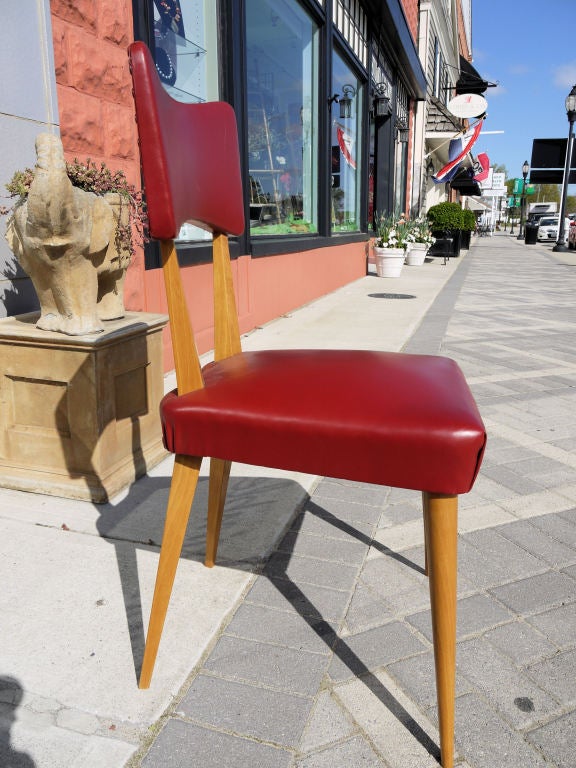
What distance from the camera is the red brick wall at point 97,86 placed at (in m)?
2.95

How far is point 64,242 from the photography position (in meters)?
2.14

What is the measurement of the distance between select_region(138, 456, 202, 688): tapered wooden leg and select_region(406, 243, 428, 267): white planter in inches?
508

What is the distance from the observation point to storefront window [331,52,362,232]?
343 inches

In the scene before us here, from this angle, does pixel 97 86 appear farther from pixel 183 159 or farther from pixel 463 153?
pixel 463 153

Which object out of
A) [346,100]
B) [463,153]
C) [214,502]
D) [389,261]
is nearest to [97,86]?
[214,502]

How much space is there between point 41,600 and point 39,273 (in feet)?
3.79

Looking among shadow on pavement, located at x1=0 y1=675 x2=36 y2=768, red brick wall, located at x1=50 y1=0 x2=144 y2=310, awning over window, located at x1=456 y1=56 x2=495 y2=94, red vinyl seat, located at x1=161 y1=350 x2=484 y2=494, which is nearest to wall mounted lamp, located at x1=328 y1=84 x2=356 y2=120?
red brick wall, located at x1=50 y1=0 x2=144 y2=310

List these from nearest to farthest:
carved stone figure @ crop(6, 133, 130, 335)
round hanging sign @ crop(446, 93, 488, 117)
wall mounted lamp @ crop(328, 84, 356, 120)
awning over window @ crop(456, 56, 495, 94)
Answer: carved stone figure @ crop(6, 133, 130, 335) < wall mounted lamp @ crop(328, 84, 356, 120) < round hanging sign @ crop(446, 93, 488, 117) < awning over window @ crop(456, 56, 495, 94)

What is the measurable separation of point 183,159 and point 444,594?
3.51ft

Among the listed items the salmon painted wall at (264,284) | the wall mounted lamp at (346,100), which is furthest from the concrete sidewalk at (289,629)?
the wall mounted lamp at (346,100)

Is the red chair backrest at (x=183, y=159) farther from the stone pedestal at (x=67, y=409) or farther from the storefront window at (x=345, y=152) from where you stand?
the storefront window at (x=345, y=152)

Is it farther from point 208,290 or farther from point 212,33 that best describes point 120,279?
point 212,33

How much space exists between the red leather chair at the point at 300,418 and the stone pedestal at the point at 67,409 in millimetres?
896

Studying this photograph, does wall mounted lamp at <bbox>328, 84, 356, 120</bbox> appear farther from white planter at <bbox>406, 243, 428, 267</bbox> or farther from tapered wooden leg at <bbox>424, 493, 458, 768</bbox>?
tapered wooden leg at <bbox>424, 493, 458, 768</bbox>
